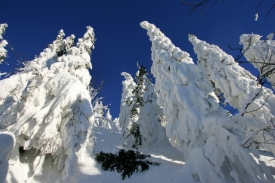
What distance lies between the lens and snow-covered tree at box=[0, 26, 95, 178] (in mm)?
5859

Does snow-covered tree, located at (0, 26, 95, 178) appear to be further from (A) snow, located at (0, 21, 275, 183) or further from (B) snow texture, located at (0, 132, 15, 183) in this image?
(B) snow texture, located at (0, 132, 15, 183)

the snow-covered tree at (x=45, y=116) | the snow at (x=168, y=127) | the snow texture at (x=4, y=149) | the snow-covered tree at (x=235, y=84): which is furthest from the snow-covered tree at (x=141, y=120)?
the snow texture at (x=4, y=149)

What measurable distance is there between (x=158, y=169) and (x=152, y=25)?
42.8 ft

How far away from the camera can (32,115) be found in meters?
5.85

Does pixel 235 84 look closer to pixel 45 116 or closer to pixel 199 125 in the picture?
pixel 199 125

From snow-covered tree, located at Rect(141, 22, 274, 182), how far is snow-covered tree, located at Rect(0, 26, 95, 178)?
4.44 meters

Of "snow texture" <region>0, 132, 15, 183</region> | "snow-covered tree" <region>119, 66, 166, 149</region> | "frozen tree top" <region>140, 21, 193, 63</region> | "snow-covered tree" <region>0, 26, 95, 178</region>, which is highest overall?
"frozen tree top" <region>140, 21, 193, 63</region>

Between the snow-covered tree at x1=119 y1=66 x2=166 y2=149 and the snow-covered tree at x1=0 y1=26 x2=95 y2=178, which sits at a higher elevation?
the snow-covered tree at x1=119 y1=66 x2=166 y2=149

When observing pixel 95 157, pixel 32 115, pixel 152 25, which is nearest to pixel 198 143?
pixel 95 157

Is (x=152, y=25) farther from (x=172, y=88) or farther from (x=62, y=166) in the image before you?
Result: (x=62, y=166)

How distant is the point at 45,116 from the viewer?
20.3 ft

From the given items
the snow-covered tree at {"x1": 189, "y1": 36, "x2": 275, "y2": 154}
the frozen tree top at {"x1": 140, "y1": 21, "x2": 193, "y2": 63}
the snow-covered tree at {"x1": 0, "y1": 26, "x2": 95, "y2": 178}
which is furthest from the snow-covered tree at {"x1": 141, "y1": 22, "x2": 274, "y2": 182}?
the snow-covered tree at {"x1": 0, "y1": 26, "x2": 95, "y2": 178}

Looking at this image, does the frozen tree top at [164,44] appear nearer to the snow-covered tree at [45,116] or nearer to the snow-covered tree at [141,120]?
the snow-covered tree at [141,120]

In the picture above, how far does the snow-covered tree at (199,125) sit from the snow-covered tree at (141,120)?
4.52m
